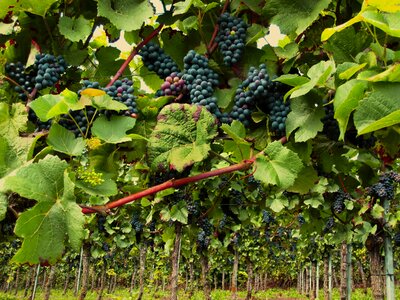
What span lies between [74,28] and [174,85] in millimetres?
482

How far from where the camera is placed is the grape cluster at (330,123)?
162cm

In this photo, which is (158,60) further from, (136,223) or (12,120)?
(136,223)

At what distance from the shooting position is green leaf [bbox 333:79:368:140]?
1252mm

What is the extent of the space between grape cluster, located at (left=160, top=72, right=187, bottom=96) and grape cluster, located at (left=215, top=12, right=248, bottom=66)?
0.19 metres

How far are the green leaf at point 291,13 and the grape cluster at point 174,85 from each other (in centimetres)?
42

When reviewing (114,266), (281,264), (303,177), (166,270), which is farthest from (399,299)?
(303,177)

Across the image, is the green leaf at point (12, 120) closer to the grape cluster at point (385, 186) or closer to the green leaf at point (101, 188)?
the green leaf at point (101, 188)

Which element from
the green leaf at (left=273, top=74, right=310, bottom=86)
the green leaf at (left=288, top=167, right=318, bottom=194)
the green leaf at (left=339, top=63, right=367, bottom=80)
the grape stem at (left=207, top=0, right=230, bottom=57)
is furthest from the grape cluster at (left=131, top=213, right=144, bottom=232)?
the green leaf at (left=339, top=63, right=367, bottom=80)

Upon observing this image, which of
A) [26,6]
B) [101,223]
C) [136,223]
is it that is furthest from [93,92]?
[136,223]

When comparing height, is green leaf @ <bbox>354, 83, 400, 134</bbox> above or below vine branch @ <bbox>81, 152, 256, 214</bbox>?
above

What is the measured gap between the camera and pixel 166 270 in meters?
24.8

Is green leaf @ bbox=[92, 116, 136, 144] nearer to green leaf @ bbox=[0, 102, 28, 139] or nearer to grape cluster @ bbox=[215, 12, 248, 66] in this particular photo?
green leaf @ bbox=[0, 102, 28, 139]

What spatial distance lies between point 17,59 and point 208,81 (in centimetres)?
84

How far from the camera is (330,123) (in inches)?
65.0
